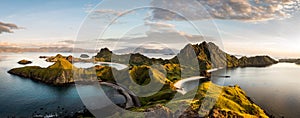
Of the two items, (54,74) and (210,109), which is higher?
(54,74)

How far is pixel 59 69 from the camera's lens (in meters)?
159

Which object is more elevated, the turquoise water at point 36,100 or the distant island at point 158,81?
the distant island at point 158,81

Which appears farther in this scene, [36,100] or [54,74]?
[54,74]

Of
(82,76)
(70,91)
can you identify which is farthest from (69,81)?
(70,91)

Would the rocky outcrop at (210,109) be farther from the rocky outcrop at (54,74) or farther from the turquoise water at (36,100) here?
the rocky outcrop at (54,74)

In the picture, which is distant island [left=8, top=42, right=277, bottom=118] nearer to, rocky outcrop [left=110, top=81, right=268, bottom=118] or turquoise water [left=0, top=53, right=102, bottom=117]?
rocky outcrop [left=110, top=81, right=268, bottom=118]

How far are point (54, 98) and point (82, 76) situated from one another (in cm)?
4995

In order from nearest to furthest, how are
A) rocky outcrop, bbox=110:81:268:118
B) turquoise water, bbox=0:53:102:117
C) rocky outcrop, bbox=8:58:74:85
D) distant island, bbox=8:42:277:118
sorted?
rocky outcrop, bbox=110:81:268:118 → distant island, bbox=8:42:277:118 → turquoise water, bbox=0:53:102:117 → rocky outcrop, bbox=8:58:74:85

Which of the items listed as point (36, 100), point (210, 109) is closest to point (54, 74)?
point (36, 100)

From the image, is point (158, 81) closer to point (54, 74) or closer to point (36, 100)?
point (36, 100)

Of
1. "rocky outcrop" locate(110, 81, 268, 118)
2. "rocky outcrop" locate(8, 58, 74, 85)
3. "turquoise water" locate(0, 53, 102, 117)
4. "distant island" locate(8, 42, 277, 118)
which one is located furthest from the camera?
"rocky outcrop" locate(8, 58, 74, 85)

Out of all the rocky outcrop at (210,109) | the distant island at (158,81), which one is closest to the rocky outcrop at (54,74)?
the distant island at (158,81)

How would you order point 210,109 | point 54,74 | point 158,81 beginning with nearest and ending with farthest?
point 210,109 → point 158,81 → point 54,74

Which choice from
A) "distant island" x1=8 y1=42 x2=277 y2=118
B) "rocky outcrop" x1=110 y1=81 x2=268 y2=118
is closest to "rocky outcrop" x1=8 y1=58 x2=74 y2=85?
"distant island" x1=8 y1=42 x2=277 y2=118
